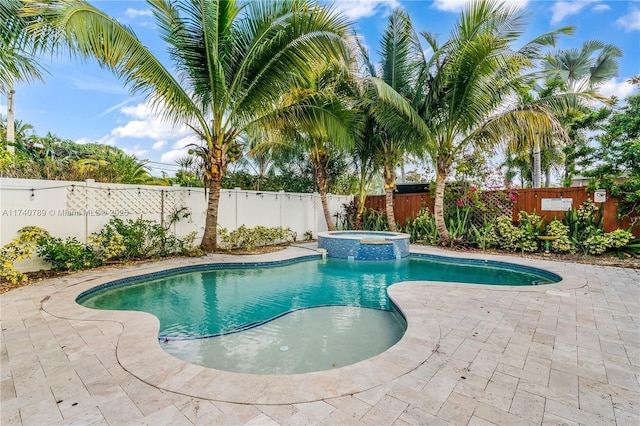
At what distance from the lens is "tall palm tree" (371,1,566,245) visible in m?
8.12

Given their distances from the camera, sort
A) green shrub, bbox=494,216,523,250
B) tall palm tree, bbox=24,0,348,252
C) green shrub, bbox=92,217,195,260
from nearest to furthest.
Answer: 1. tall palm tree, bbox=24,0,348,252
2. green shrub, bbox=92,217,195,260
3. green shrub, bbox=494,216,523,250

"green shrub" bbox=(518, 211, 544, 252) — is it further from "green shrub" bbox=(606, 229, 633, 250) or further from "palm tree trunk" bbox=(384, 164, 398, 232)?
"palm tree trunk" bbox=(384, 164, 398, 232)

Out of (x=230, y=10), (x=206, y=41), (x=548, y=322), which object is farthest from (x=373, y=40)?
(x=548, y=322)

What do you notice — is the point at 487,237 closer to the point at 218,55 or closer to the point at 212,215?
the point at 212,215

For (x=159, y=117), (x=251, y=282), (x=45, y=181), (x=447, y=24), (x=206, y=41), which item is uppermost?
(x=447, y=24)

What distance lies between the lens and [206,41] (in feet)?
23.5

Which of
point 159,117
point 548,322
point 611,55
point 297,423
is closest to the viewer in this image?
point 297,423

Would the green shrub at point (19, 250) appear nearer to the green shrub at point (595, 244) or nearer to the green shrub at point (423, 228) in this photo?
the green shrub at point (423, 228)

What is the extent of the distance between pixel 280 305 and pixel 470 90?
8.19m

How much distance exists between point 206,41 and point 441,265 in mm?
8766

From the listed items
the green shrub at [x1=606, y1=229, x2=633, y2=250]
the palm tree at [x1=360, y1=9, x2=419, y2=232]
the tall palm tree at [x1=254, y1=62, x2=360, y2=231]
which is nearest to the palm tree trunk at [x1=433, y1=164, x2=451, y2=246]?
the palm tree at [x1=360, y1=9, x2=419, y2=232]

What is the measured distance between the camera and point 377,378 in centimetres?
255

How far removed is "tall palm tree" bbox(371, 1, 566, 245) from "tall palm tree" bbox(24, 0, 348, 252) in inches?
95.3

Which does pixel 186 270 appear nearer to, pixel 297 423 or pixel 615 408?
pixel 297 423
